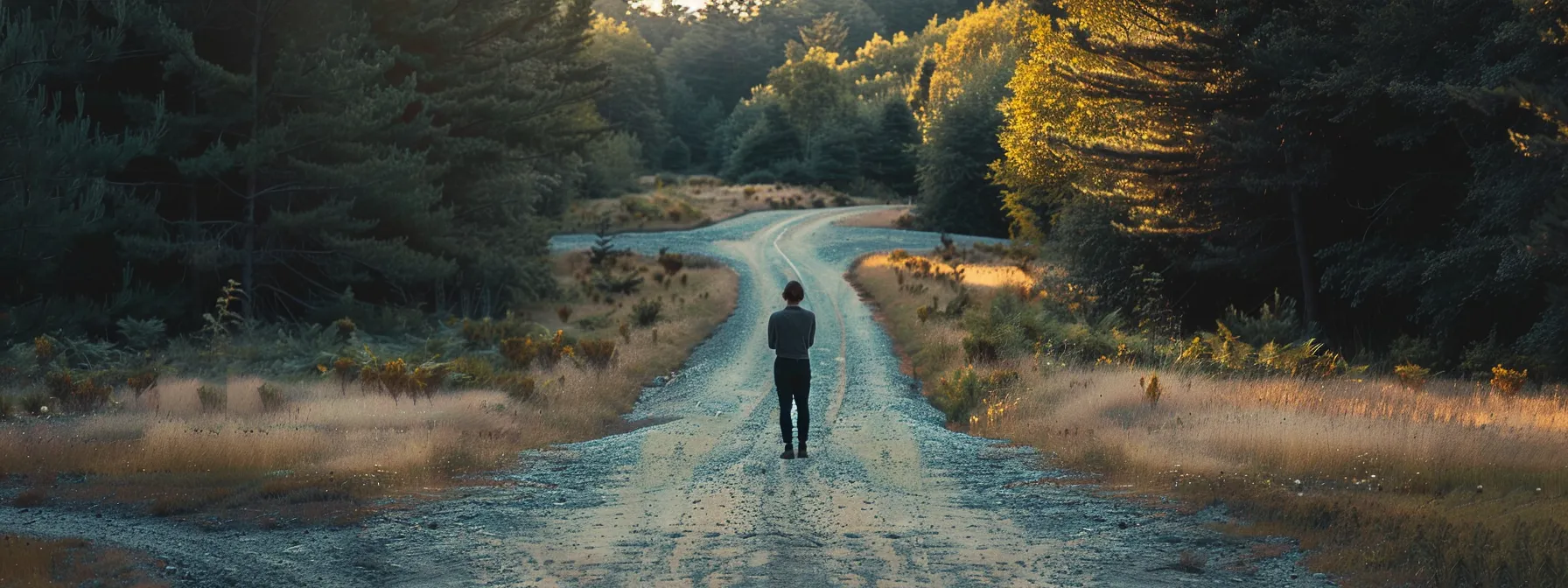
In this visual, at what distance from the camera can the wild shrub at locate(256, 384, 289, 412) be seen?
49.1 feet

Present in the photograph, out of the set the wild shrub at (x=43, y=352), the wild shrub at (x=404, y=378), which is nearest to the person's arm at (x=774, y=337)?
the wild shrub at (x=404, y=378)

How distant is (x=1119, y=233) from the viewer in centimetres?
2919

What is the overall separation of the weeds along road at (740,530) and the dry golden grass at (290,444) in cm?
59

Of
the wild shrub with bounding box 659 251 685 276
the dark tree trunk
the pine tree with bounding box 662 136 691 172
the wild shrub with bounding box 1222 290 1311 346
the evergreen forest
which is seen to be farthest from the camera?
the pine tree with bounding box 662 136 691 172

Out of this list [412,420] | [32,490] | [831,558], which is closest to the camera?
[831,558]

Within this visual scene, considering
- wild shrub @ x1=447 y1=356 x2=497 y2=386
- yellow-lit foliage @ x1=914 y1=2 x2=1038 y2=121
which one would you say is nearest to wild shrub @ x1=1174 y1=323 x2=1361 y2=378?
wild shrub @ x1=447 y1=356 x2=497 y2=386

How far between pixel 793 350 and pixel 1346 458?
17.1 feet

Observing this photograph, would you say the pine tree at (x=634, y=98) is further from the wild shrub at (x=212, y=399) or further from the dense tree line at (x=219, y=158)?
the wild shrub at (x=212, y=399)

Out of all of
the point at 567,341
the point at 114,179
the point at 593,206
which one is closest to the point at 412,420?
the point at 567,341

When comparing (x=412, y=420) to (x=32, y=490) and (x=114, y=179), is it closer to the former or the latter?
(x=32, y=490)

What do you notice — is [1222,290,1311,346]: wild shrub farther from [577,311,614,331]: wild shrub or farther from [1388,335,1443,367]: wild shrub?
[577,311,614,331]: wild shrub

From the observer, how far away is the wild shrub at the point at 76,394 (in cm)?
1473

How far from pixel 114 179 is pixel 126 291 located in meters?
2.64

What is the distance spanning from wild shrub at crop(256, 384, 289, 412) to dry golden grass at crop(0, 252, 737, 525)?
125 mm
